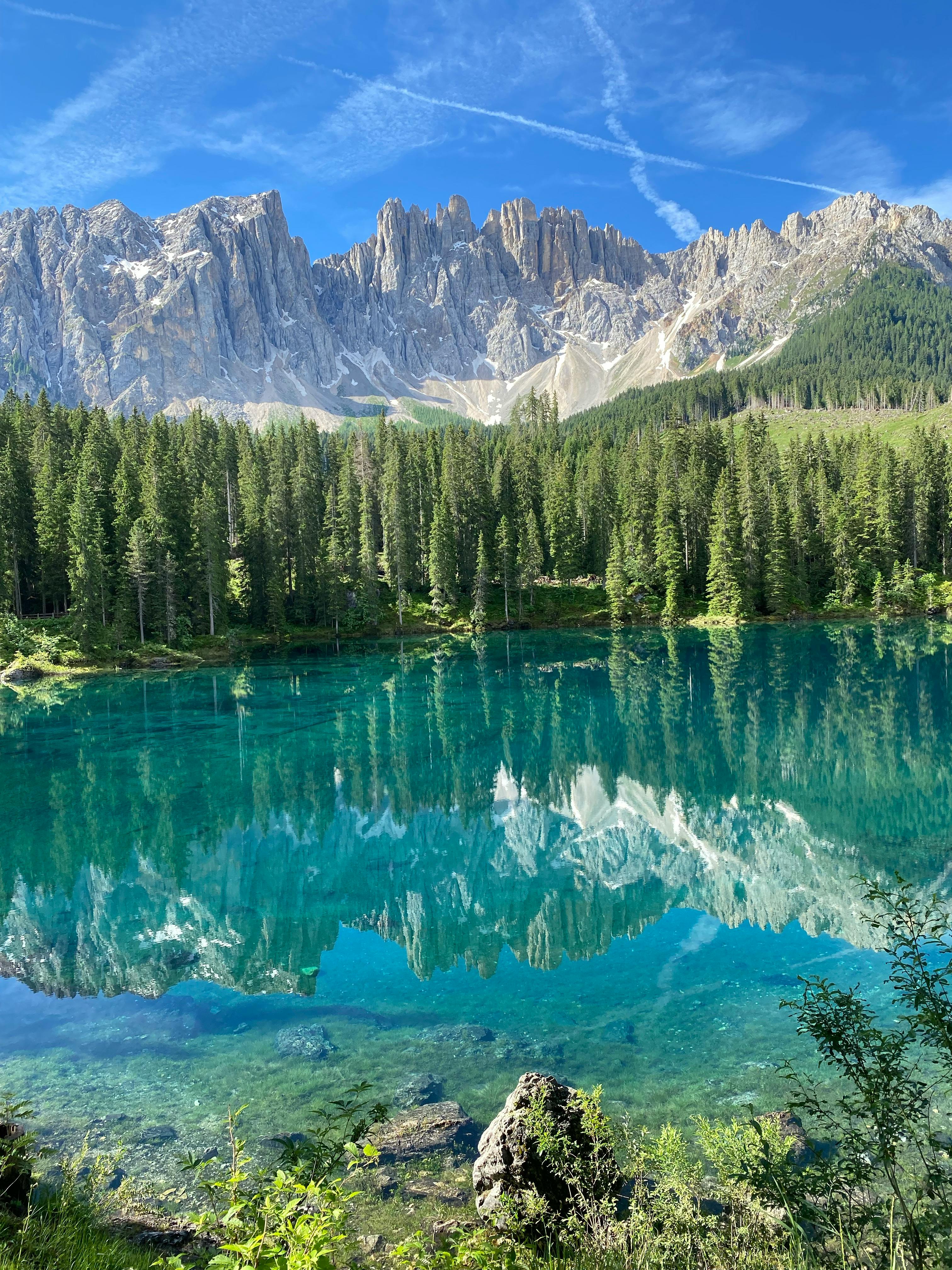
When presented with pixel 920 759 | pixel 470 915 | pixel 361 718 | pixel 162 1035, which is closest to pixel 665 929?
pixel 470 915

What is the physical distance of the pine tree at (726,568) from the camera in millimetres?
89188

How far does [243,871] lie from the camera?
75.7 feet

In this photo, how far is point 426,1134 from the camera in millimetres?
10750

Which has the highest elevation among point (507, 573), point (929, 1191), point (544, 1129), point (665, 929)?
point (507, 573)

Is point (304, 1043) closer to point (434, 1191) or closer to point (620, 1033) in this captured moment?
point (434, 1191)

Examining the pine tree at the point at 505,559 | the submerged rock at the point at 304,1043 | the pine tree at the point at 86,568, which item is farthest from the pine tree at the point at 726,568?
the submerged rock at the point at 304,1043

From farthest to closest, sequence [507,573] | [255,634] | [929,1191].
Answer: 1. [507,573]
2. [255,634]
3. [929,1191]

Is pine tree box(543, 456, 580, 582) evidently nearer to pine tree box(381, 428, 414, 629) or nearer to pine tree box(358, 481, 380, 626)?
pine tree box(381, 428, 414, 629)

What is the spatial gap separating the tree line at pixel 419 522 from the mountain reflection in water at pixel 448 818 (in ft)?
81.9

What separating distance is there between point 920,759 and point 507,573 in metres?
63.9

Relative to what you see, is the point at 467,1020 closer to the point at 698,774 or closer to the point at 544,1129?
the point at 544,1129

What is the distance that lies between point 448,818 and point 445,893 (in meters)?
6.78

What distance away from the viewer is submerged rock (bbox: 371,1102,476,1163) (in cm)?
1034

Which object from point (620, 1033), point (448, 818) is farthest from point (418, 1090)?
point (448, 818)
